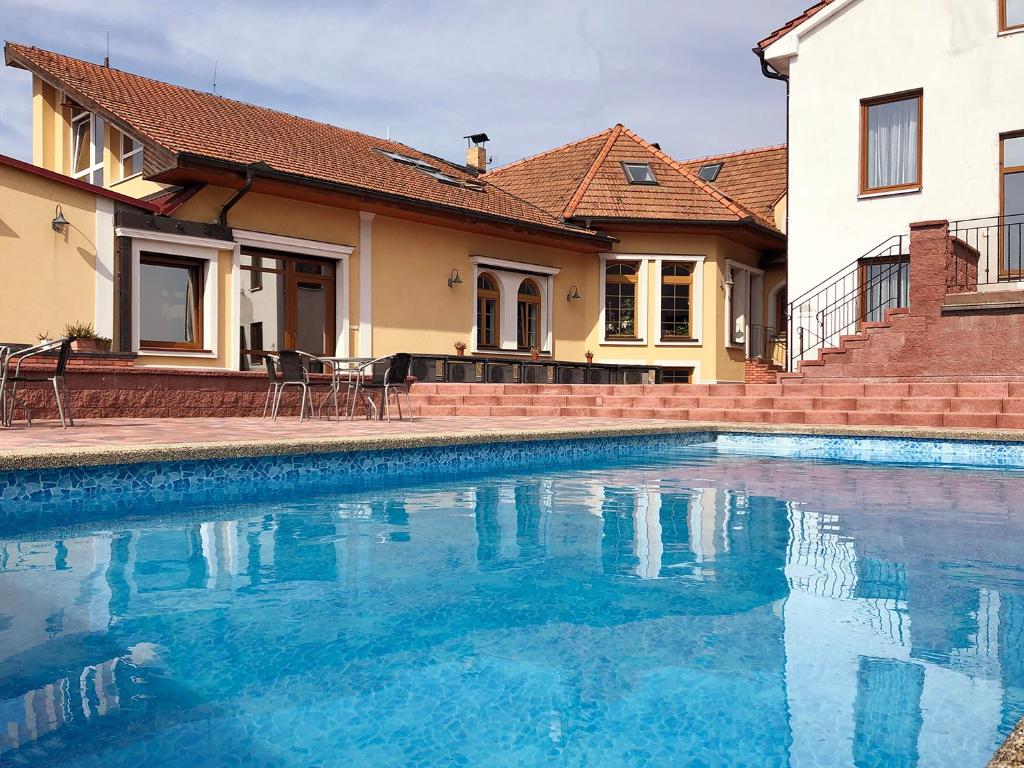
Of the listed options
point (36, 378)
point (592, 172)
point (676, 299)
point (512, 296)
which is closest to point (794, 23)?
point (592, 172)

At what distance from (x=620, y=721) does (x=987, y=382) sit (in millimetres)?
10922

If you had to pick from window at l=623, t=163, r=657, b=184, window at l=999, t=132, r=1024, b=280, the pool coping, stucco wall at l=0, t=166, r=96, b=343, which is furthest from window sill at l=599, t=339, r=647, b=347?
stucco wall at l=0, t=166, r=96, b=343

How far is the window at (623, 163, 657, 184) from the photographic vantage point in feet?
67.3

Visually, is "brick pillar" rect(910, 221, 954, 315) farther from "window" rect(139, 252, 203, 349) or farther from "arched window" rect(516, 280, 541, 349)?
"window" rect(139, 252, 203, 349)

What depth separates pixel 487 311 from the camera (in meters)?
18.4

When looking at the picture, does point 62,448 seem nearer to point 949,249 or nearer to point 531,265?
point 949,249

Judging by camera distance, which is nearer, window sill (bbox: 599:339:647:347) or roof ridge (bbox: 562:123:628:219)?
roof ridge (bbox: 562:123:628:219)

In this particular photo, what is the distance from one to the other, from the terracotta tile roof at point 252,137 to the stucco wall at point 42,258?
1.72 metres

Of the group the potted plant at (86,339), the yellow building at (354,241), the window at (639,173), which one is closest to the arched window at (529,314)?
the yellow building at (354,241)

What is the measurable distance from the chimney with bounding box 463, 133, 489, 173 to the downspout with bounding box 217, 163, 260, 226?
12.8 metres

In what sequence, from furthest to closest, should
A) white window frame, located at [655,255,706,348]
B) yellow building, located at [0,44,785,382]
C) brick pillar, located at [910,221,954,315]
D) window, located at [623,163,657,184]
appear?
window, located at [623,163,657,184], white window frame, located at [655,255,706,348], yellow building, located at [0,44,785,382], brick pillar, located at [910,221,954,315]

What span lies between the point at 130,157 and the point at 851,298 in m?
13.0

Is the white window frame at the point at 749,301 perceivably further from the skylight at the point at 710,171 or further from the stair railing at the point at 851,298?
the skylight at the point at 710,171

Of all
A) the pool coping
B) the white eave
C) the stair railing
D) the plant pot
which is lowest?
the pool coping
